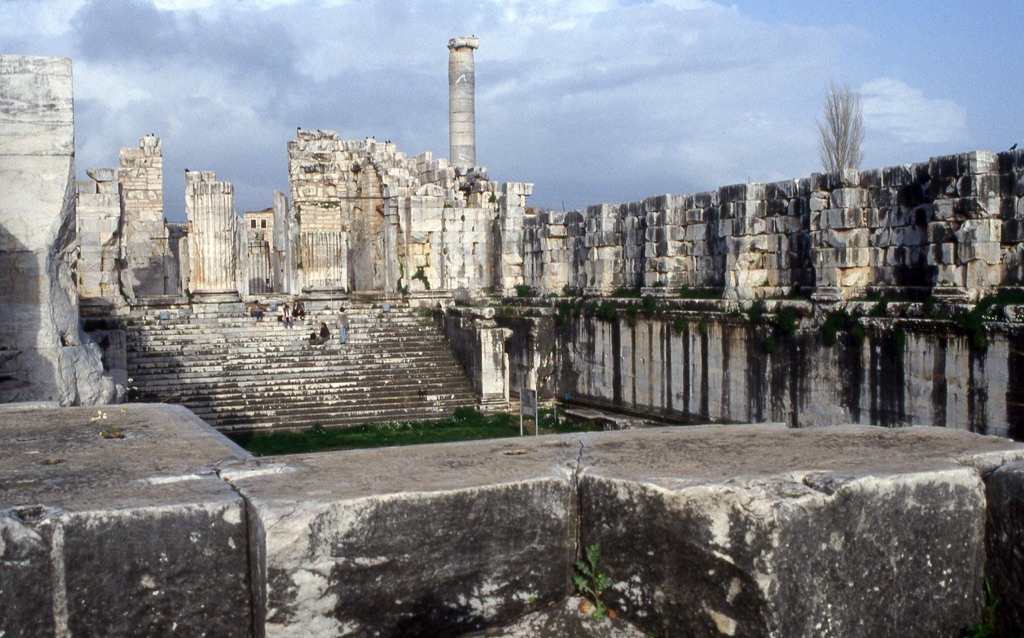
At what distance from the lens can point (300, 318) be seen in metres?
19.5

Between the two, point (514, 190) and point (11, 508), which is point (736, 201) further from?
point (11, 508)

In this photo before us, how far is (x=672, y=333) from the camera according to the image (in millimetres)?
14531

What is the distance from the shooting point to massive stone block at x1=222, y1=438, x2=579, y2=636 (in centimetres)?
239

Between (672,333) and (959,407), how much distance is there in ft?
17.1

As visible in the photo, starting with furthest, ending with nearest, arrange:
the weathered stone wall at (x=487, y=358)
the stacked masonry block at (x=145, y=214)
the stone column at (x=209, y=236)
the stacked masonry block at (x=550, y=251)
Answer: the stacked masonry block at (x=145, y=214), the stone column at (x=209, y=236), the stacked masonry block at (x=550, y=251), the weathered stone wall at (x=487, y=358)

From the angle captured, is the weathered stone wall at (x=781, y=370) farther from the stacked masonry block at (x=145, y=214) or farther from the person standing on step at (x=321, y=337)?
the stacked masonry block at (x=145, y=214)

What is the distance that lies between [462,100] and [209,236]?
10.4 metres

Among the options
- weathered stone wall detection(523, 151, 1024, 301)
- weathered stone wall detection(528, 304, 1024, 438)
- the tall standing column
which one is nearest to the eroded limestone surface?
weathered stone wall detection(528, 304, 1024, 438)

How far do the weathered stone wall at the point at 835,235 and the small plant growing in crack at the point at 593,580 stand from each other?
8502 mm

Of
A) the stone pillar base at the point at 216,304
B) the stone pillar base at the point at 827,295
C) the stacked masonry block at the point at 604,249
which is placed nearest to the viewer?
the stone pillar base at the point at 827,295

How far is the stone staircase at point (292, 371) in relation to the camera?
15.9m

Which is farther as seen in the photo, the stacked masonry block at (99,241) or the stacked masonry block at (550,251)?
the stacked masonry block at (99,241)

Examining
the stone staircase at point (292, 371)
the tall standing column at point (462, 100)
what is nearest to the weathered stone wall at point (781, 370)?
the stone staircase at point (292, 371)

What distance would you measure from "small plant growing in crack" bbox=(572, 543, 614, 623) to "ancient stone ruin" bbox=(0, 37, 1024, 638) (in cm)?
4
